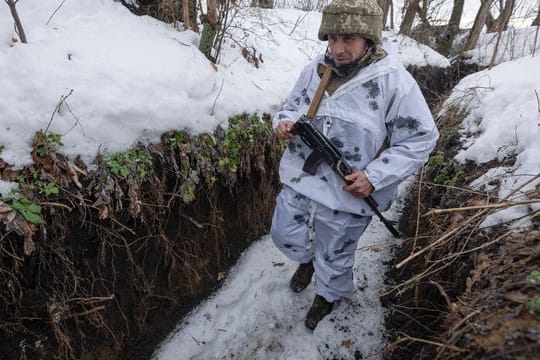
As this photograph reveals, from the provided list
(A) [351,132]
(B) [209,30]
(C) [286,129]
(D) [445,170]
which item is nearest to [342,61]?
(A) [351,132]

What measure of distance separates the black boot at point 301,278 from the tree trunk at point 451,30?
11381 mm

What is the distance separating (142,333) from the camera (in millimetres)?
2453

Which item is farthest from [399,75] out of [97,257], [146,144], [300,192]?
[97,257]

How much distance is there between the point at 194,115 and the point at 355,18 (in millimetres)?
1290

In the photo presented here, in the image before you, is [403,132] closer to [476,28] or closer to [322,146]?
[322,146]

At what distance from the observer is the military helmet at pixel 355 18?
1764mm

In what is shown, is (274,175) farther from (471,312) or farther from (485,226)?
(471,312)

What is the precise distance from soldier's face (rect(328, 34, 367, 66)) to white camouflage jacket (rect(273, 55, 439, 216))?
106 millimetres

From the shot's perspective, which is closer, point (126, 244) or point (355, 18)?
point (355, 18)

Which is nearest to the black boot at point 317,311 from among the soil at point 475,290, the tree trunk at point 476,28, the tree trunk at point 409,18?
the soil at point 475,290

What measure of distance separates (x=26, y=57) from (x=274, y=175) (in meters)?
2.17

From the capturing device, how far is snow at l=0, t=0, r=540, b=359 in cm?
183

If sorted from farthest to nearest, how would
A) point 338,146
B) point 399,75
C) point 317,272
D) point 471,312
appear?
point 317,272, point 338,146, point 399,75, point 471,312

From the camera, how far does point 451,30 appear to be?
11156mm
